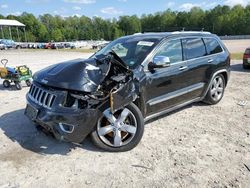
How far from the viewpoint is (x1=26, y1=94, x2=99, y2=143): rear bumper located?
4008mm

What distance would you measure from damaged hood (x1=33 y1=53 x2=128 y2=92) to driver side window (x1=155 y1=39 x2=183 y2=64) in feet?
3.42

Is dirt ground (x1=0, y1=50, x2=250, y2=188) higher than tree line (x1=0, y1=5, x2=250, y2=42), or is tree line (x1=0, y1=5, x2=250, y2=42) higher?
tree line (x1=0, y1=5, x2=250, y2=42)

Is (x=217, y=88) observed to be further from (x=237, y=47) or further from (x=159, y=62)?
(x=237, y=47)

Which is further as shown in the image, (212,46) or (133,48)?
(212,46)

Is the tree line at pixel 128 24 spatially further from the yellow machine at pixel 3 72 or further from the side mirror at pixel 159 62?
the side mirror at pixel 159 62

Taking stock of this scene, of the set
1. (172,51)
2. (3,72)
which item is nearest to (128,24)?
(3,72)

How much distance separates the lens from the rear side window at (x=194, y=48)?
18.8 ft

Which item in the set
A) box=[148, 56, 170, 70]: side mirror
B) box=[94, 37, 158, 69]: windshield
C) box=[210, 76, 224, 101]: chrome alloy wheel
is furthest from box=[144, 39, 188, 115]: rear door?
box=[210, 76, 224, 101]: chrome alloy wheel

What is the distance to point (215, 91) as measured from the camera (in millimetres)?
6723

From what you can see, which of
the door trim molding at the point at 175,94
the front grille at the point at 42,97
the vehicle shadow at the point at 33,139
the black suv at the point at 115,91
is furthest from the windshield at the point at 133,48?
the vehicle shadow at the point at 33,139

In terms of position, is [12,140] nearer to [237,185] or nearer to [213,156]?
[213,156]

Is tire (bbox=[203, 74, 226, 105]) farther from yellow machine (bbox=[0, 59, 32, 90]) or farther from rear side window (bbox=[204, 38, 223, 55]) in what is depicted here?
yellow machine (bbox=[0, 59, 32, 90])

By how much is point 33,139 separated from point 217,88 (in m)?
4.31

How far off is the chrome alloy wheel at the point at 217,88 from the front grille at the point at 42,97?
3.89m
